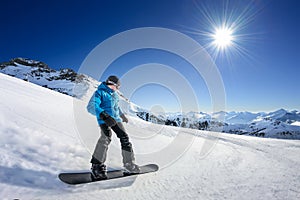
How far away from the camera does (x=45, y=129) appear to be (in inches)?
188

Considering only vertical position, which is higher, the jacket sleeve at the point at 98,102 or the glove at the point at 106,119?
the jacket sleeve at the point at 98,102

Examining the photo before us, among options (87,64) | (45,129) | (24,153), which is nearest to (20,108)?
(45,129)

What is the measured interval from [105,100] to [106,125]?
0.53m

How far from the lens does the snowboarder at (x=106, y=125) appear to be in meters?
3.59

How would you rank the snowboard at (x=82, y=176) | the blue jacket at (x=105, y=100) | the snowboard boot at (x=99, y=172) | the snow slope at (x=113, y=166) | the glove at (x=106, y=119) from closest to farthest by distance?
the snow slope at (x=113, y=166), the snowboard at (x=82, y=176), the snowboard boot at (x=99, y=172), the glove at (x=106, y=119), the blue jacket at (x=105, y=100)

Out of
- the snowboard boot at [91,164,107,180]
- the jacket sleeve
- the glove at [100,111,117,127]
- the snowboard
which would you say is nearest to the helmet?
the jacket sleeve

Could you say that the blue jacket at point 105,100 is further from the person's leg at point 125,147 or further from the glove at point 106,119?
the person's leg at point 125,147

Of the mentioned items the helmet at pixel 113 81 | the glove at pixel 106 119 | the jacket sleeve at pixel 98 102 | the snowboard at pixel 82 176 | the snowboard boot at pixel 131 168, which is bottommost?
the snowboard at pixel 82 176

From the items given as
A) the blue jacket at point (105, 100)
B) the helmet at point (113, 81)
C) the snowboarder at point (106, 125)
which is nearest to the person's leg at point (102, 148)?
the snowboarder at point (106, 125)

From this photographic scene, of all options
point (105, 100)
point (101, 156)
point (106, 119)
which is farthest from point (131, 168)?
point (105, 100)

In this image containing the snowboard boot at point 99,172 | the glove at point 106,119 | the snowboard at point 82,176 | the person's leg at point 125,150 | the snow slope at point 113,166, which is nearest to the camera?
the snow slope at point 113,166

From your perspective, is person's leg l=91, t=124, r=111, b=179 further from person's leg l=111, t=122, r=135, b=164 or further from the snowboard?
person's leg l=111, t=122, r=135, b=164

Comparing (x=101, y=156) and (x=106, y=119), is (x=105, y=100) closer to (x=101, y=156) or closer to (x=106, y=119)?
(x=106, y=119)

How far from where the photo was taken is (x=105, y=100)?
153 inches
